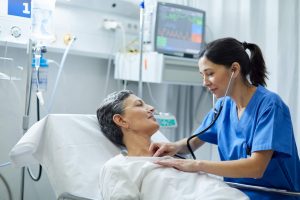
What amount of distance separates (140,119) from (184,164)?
35cm

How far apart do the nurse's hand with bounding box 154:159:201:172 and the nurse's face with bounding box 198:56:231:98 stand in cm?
36

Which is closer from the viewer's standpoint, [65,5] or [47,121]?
[47,121]

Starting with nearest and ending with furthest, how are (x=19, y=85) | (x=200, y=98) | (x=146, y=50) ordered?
(x=19, y=85)
(x=146, y=50)
(x=200, y=98)

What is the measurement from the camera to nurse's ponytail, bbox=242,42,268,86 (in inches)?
67.1

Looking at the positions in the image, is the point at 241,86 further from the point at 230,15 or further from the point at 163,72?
the point at 230,15

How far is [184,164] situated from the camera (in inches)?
57.6

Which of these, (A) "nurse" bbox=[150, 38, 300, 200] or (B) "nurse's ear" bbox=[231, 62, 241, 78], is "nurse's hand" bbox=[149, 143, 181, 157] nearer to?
(A) "nurse" bbox=[150, 38, 300, 200]

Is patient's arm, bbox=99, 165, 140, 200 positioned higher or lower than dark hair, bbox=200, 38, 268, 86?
lower

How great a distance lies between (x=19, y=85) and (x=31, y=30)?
431mm

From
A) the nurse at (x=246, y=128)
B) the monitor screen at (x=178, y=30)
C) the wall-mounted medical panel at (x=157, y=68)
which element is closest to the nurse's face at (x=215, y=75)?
the nurse at (x=246, y=128)

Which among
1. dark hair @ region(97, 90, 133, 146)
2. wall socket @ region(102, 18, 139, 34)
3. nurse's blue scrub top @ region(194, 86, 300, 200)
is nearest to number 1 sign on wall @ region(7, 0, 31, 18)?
wall socket @ region(102, 18, 139, 34)

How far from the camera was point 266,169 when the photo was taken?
1623 mm

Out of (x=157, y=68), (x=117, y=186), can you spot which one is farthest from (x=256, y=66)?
(x=157, y=68)

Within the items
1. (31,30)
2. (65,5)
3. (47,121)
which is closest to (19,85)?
(31,30)
